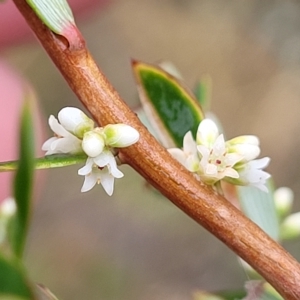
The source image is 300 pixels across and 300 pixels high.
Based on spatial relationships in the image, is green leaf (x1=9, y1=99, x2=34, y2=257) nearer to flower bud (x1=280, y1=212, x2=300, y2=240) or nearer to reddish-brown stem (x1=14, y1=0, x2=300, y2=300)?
reddish-brown stem (x1=14, y1=0, x2=300, y2=300)

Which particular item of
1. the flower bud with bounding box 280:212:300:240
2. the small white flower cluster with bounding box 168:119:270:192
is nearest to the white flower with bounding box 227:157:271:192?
the small white flower cluster with bounding box 168:119:270:192

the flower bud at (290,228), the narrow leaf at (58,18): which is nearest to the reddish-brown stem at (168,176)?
the narrow leaf at (58,18)

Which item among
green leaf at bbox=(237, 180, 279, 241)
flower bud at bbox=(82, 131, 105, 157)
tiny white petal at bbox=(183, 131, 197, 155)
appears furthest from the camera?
green leaf at bbox=(237, 180, 279, 241)

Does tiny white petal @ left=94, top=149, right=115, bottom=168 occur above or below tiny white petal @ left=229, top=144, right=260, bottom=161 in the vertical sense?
below

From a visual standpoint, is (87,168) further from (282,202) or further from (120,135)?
(282,202)

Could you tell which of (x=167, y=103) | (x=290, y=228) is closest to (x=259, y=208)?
(x=290, y=228)
